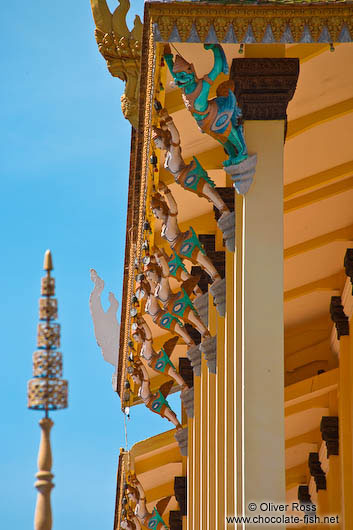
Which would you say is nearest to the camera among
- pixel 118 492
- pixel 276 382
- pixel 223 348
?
pixel 276 382

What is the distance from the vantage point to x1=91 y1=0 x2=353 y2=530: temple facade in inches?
398

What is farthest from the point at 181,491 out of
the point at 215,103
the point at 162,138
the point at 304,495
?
the point at 215,103

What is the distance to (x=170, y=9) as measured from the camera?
10117 millimetres

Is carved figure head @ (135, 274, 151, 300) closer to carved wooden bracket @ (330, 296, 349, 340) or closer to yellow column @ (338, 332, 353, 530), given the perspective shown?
yellow column @ (338, 332, 353, 530)

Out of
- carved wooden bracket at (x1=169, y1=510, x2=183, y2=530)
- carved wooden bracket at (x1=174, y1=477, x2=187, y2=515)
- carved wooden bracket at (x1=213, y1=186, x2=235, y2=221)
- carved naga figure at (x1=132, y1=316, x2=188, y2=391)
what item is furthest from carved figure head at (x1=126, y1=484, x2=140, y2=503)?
carved wooden bracket at (x1=213, y1=186, x2=235, y2=221)

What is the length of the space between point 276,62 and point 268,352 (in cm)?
191

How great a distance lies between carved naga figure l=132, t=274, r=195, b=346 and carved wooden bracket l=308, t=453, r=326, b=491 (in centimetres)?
459

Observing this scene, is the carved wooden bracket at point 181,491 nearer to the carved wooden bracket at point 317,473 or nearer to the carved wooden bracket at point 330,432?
the carved wooden bracket at point 317,473

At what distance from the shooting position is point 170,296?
13914 millimetres

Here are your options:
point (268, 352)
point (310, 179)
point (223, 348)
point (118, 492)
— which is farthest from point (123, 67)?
point (118, 492)

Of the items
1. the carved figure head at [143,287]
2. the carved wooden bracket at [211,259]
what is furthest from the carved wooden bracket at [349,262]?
the carved figure head at [143,287]

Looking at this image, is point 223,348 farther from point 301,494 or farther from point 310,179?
point 301,494

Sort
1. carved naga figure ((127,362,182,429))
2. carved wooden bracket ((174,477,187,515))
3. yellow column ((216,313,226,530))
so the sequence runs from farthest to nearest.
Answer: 1. carved wooden bracket ((174,477,187,515))
2. carved naga figure ((127,362,182,429))
3. yellow column ((216,313,226,530))

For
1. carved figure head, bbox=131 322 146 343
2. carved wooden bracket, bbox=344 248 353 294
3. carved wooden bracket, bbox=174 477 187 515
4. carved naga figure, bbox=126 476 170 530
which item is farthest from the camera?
carved wooden bracket, bbox=174 477 187 515
